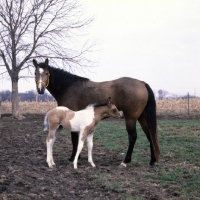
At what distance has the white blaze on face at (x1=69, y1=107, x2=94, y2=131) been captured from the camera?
7750mm

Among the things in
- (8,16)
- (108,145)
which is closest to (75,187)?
(108,145)

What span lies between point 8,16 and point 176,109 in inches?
652

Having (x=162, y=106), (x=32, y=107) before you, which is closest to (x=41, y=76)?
(x=32, y=107)

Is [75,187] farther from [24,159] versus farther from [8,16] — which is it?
[8,16]

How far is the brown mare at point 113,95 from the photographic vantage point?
827 centimetres

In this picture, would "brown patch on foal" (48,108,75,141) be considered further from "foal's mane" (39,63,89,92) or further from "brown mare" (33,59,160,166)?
"foal's mane" (39,63,89,92)

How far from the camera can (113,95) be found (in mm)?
8383

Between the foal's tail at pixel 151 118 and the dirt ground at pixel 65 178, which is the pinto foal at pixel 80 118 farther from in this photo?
the foal's tail at pixel 151 118

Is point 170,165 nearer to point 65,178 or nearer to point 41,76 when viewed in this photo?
point 65,178

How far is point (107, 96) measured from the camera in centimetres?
839

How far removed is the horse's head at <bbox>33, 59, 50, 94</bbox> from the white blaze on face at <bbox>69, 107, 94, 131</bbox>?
42.8 inches

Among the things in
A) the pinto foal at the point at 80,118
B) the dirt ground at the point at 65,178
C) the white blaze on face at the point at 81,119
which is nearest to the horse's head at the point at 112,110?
the pinto foal at the point at 80,118

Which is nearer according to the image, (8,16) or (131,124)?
(131,124)

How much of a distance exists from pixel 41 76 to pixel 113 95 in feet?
5.53
